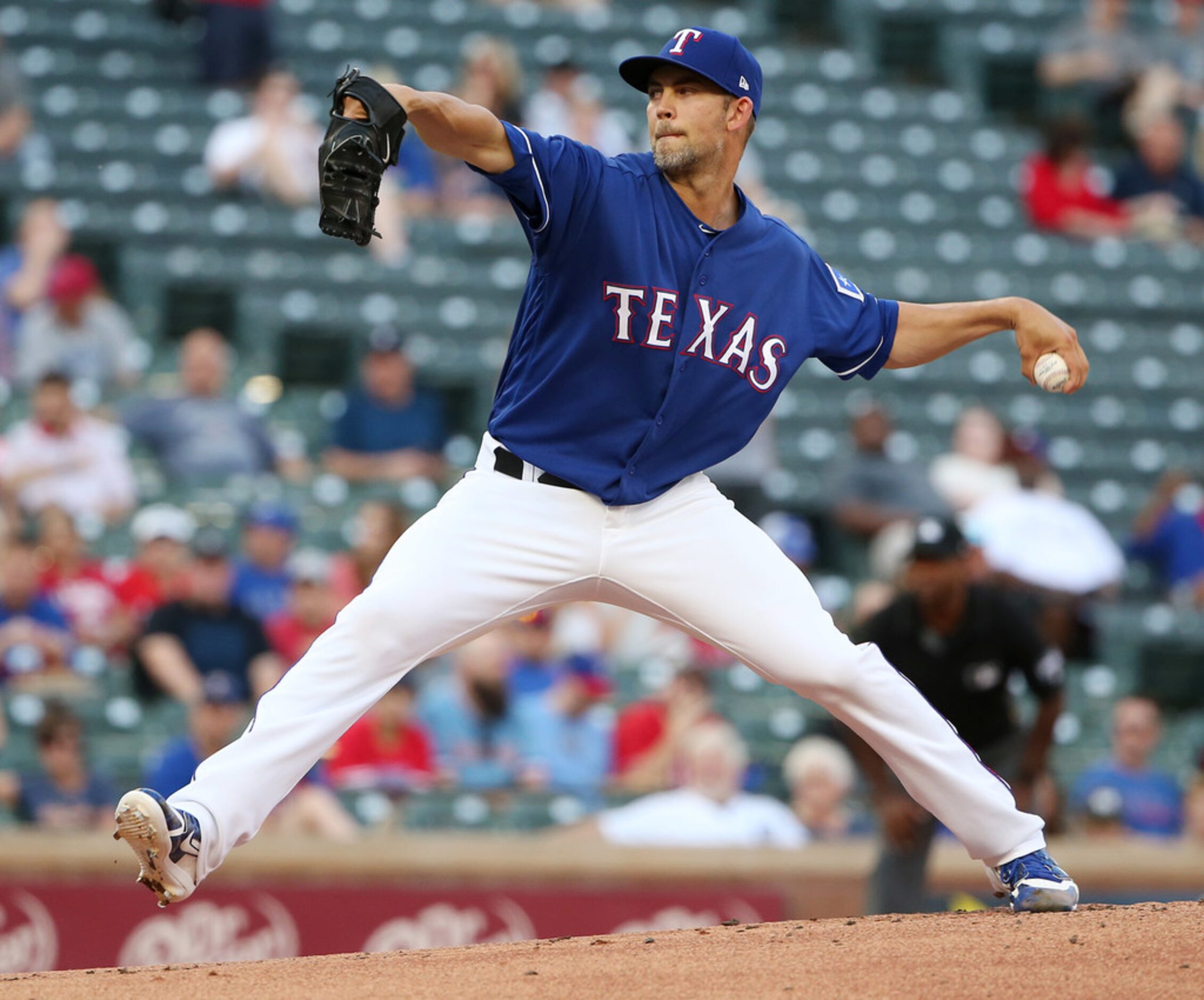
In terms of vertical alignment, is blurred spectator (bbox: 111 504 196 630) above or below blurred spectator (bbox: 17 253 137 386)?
below

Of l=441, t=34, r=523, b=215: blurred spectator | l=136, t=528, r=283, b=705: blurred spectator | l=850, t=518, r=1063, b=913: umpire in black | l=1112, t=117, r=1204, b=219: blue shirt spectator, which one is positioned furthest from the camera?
l=1112, t=117, r=1204, b=219: blue shirt spectator

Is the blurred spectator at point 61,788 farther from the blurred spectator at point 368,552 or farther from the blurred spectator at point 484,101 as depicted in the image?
the blurred spectator at point 484,101

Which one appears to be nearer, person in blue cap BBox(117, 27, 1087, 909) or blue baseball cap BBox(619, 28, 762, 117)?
person in blue cap BBox(117, 27, 1087, 909)

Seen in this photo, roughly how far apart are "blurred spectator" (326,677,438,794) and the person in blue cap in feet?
11.0

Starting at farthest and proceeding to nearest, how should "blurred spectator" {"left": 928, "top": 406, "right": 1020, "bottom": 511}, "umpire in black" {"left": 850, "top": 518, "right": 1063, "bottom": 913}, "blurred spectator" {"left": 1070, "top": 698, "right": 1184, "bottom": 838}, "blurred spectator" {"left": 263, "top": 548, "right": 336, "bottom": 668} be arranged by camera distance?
1. "blurred spectator" {"left": 928, "top": 406, "right": 1020, "bottom": 511}
2. "blurred spectator" {"left": 1070, "top": 698, "right": 1184, "bottom": 838}
3. "blurred spectator" {"left": 263, "top": 548, "right": 336, "bottom": 668}
4. "umpire in black" {"left": 850, "top": 518, "right": 1063, "bottom": 913}

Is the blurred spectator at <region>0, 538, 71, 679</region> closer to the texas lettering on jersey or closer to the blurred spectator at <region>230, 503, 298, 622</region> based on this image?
the blurred spectator at <region>230, 503, 298, 622</region>

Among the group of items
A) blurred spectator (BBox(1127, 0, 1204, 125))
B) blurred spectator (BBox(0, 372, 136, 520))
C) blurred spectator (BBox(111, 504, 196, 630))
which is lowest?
blurred spectator (BBox(111, 504, 196, 630))

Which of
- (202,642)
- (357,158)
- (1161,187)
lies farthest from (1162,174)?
(357,158)

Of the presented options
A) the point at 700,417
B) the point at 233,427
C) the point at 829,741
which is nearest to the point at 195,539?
the point at 233,427

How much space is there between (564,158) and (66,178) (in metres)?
7.70

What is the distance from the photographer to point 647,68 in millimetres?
4406

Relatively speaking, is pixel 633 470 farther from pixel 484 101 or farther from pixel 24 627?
pixel 484 101

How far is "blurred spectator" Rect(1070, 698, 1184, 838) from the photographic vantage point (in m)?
8.09

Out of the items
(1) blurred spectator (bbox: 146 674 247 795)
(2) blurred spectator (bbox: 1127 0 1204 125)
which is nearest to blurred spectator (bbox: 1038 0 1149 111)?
(2) blurred spectator (bbox: 1127 0 1204 125)
